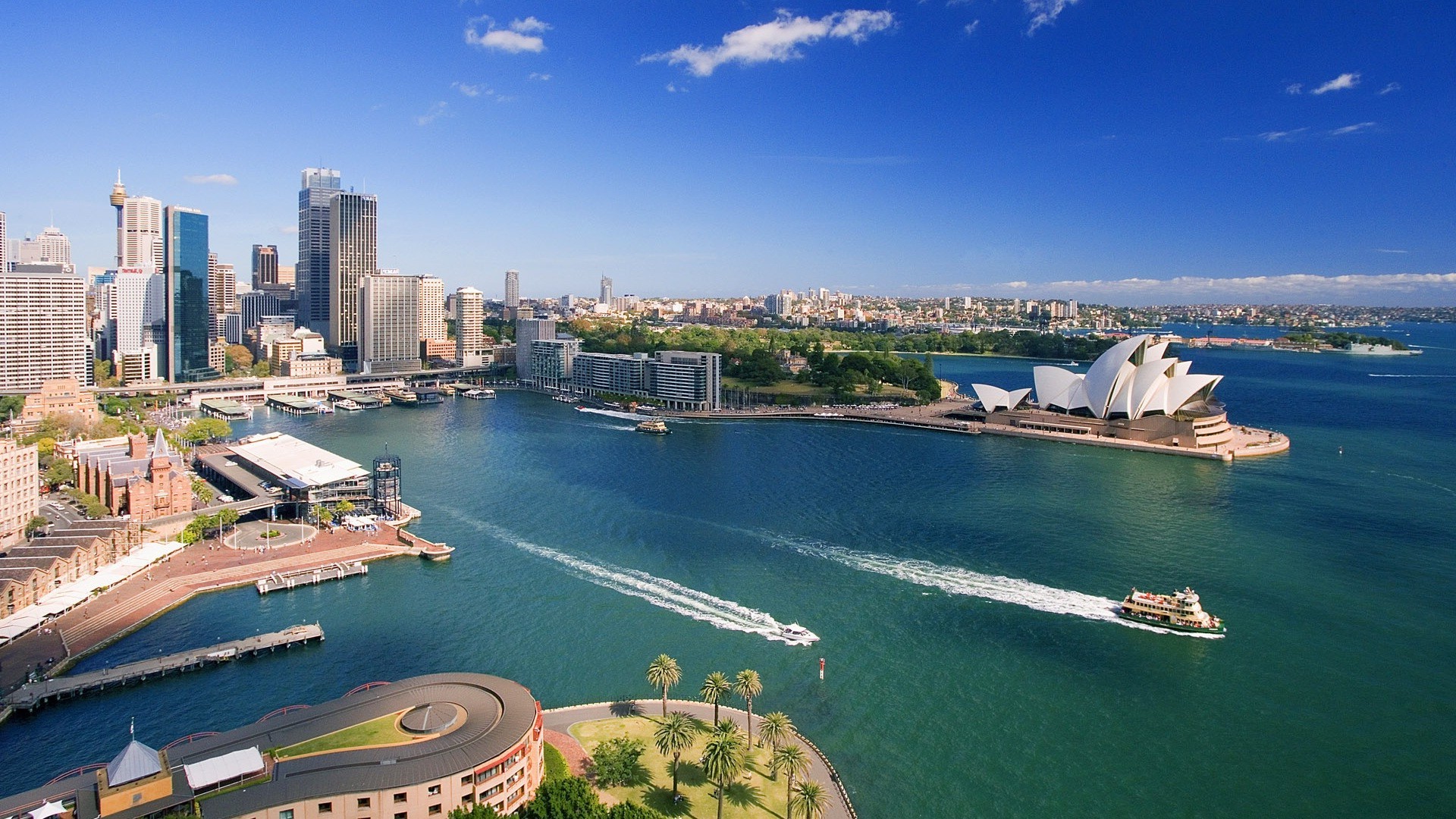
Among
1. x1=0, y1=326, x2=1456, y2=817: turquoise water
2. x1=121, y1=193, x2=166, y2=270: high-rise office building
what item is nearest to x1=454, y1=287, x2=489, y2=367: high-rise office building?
x1=121, y1=193, x2=166, y2=270: high-rise office building

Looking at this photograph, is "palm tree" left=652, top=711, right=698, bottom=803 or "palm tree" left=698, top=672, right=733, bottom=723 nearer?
"palm tree" left=652, top=711, right=698, bottom=803

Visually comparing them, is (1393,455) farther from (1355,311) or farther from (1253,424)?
(1355,311)

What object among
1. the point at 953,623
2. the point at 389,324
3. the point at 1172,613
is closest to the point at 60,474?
the point at 953,623

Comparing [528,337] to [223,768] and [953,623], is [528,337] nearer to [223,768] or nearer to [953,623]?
[953,623]

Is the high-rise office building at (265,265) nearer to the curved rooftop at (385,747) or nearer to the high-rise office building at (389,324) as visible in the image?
the high-rise office building at (389,324)

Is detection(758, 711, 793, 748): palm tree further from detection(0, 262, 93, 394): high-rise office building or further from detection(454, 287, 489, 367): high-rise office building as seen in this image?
detection(454, 287, 489, 367): high-rise office building
